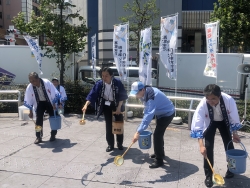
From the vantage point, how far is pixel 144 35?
29.1 ft

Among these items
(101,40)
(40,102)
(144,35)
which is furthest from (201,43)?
(40,102)

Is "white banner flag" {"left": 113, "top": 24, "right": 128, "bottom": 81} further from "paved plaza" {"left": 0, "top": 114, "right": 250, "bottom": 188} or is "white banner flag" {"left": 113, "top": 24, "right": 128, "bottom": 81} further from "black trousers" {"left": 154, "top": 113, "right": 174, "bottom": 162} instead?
"black trousers" {"left": 154, "top": 113, "right": 174, "bottom": 162}

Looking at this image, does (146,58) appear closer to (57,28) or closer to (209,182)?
(57,28)

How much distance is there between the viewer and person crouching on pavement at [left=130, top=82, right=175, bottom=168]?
4.33 meters

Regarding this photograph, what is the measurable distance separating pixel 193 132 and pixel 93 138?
3255 millimetres

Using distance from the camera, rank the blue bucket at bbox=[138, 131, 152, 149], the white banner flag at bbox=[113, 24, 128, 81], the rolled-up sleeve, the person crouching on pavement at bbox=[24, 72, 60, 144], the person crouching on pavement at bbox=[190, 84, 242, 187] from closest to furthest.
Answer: the person crouching on pavement at bbox=[190, 84, 242, 187] → the rolled-up sleeve → the blue bucket at bbox=[138, 131, 152, 149] → the person crouching on pavement at bbox=[24, 72, 60, 144] → the white banner flag at bbox=[113, 24, 128, 81]

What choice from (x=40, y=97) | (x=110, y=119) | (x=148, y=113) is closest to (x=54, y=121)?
(x=40, y=97)

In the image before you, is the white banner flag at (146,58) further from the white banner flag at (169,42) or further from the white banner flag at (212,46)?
the white banner flag at (212,46)

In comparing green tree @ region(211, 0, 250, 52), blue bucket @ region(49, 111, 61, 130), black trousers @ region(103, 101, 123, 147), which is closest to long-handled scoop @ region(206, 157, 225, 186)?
black trousers @ region(103, 101, 123, 147)

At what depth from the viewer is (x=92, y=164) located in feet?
16.2

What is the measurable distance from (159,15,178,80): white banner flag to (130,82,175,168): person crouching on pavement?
13.2ft

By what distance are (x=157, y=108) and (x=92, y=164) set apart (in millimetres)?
1481

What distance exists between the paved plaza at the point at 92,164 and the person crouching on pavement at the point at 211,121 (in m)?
0.63

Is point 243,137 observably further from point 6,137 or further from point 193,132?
point 6,137
